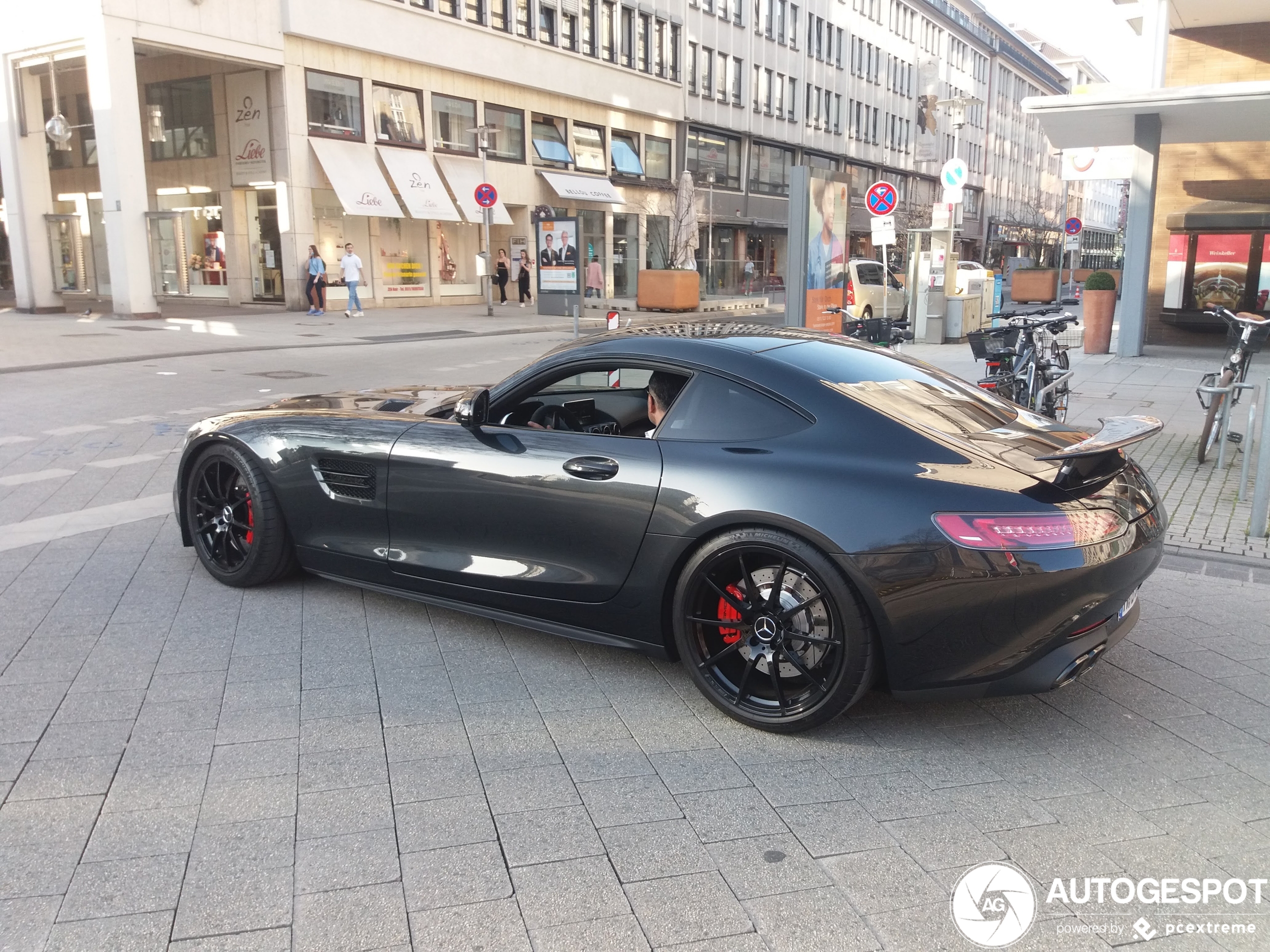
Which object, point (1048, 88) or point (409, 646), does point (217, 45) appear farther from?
point (1048, 88)

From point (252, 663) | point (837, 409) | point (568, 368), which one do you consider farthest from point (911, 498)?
point (252, 663)

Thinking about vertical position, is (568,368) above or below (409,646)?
above

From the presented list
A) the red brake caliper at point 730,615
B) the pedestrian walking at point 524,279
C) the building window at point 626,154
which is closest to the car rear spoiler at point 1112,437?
the red brake caliper at point 730,615

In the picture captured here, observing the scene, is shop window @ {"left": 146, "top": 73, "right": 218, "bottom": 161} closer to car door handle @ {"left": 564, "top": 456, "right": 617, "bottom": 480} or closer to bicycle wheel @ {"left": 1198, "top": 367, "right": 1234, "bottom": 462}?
bicycle wheel @ {"left": 1198, "top": 367, "right": 1234, "bottom": 462}

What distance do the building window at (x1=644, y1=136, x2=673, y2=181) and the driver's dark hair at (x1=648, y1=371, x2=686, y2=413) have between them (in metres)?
41.5

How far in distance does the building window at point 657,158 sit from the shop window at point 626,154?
556 mm

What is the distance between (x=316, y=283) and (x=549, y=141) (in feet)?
46.5

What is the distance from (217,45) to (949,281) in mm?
19423

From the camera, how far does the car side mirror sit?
4266mm

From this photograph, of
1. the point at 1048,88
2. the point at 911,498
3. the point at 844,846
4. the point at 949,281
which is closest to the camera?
the point at 844,846

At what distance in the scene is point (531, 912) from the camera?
2600 mm

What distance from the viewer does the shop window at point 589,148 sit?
3994cm

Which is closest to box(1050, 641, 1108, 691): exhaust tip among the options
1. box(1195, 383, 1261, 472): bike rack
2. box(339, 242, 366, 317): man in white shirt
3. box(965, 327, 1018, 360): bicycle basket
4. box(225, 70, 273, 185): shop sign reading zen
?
box(1195, 383, 1261, 472): bike rack

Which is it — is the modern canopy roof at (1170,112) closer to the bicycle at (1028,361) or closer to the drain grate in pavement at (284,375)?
the bicycle at (1028,361)
